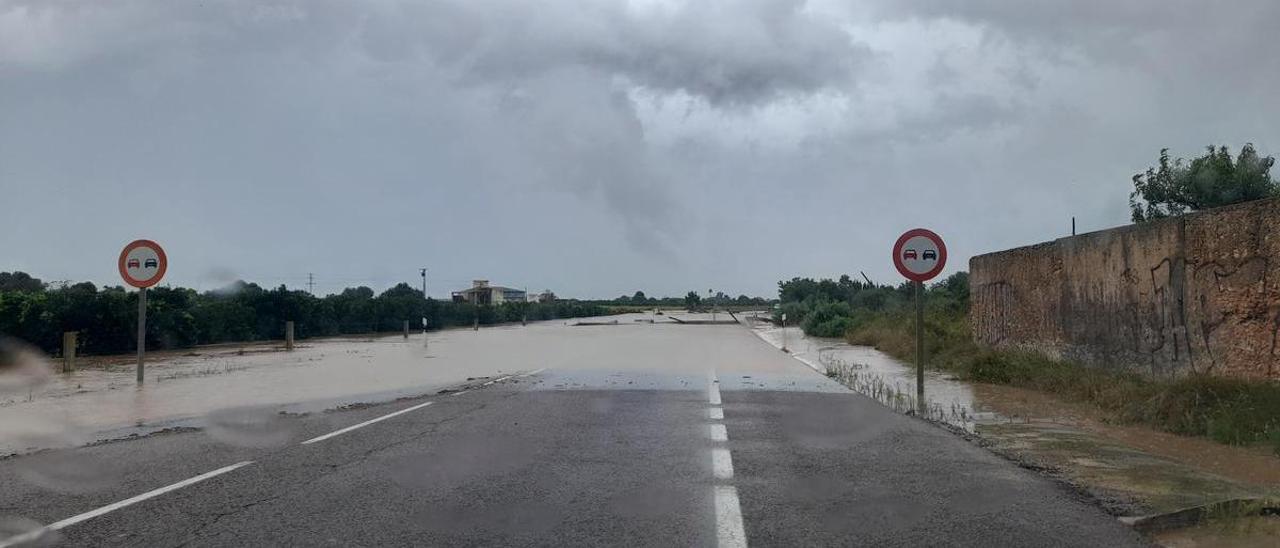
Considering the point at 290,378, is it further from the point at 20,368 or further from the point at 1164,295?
the point at 1164,295

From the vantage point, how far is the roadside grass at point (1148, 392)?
402 inches

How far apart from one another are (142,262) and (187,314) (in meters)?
16.4

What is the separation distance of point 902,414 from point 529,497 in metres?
7.07

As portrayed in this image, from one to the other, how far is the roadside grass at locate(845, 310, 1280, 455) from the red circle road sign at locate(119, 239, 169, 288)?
14640 millimetres

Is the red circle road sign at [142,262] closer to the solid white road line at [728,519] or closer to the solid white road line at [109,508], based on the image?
the solid white road line at [109,508]

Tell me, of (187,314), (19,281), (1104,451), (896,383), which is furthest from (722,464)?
(19,281)

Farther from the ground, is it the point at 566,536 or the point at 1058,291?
the point at 1058,291

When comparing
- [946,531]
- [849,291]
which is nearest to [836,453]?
[946,531]

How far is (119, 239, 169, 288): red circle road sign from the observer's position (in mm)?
16906

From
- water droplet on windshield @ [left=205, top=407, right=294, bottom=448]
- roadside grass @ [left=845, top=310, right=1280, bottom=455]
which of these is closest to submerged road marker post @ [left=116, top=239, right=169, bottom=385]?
water droplet on windshield @ [left=205, top=407, right=294, bottom=448]

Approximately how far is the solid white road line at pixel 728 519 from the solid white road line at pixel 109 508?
4061 mm

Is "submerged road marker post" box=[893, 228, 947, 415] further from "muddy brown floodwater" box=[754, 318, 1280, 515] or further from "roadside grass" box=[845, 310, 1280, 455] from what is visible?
"roadside grass" box=[845, 310, 1280, 455]

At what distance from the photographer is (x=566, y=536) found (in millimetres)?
5980

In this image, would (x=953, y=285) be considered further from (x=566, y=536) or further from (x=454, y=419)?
(x=566, y=536)
